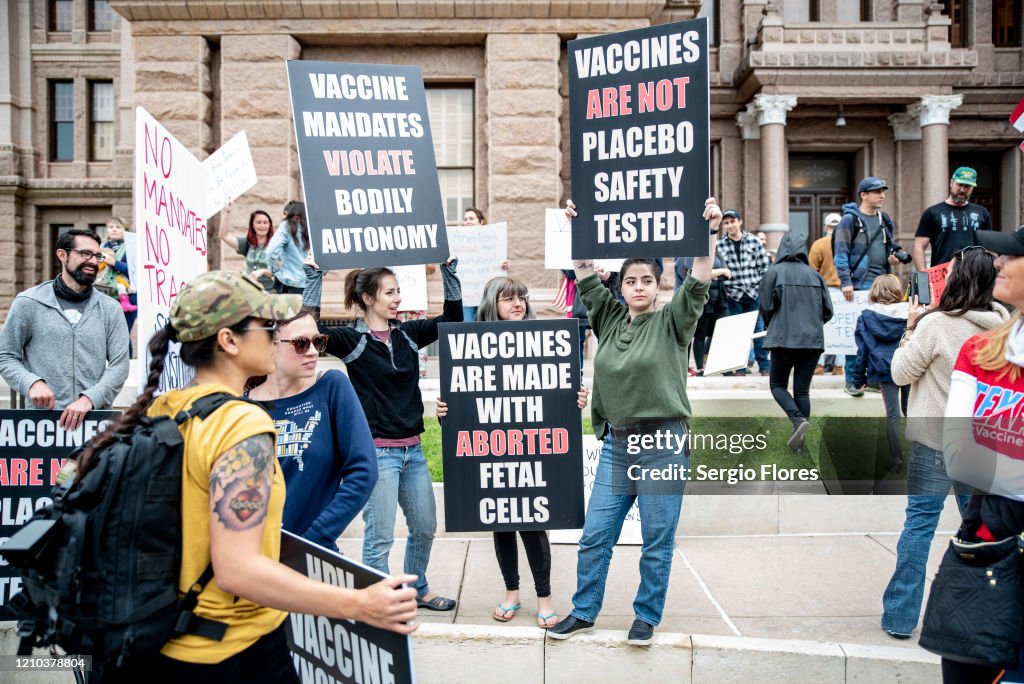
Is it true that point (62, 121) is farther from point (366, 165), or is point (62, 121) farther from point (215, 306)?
point (215, 306)

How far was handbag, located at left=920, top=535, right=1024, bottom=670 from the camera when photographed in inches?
98.0

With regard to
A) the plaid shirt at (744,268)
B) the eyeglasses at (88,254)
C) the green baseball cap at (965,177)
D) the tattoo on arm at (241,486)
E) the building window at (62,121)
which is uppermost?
the building window at (62,121)

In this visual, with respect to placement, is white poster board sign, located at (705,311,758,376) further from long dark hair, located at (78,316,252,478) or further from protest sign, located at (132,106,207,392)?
long dark hair, located at (78,316,252,478)

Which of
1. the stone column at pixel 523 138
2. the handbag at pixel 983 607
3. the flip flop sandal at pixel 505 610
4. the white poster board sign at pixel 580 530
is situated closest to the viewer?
the handbag at pixel 983 607

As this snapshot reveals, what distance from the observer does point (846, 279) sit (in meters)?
8.85

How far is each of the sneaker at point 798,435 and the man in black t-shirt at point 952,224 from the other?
8.08 feet

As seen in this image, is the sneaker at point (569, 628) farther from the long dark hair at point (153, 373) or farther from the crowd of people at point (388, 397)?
the long dark hair at point (153, 373)

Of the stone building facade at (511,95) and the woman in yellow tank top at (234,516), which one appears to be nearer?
the woman in yellow tank top at (234,516)

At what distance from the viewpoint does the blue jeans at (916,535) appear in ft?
14.1

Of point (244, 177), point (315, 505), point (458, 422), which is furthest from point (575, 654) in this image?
point (244, 177)

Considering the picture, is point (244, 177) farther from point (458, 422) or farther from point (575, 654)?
point (575, 654)

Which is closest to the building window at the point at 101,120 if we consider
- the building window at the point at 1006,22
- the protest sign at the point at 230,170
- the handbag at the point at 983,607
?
the protest sign at the point at 230,170

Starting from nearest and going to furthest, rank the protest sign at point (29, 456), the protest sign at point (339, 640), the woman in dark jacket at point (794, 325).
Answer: the protest sign at point (339, 640) → the protest sign at point (29, 456) → the woman in dark jacket at point (794, 325)

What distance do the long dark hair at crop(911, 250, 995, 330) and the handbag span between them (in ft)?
6.99
